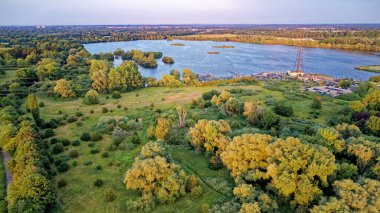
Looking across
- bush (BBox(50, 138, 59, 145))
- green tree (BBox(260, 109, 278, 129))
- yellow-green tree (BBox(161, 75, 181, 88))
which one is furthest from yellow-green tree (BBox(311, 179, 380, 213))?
yellow-green tree (BBox(161, 75, 181, 88))

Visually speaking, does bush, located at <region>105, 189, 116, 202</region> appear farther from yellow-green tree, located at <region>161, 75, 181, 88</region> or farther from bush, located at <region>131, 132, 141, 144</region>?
yellow-green tree, located at <region>161, 75, 181, 88</region>

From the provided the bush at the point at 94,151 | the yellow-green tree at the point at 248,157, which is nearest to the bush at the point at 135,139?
the bush at the point at 94,151

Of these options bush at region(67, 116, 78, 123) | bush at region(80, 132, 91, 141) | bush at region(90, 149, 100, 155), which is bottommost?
bush at region(90, 149, 100, 155)

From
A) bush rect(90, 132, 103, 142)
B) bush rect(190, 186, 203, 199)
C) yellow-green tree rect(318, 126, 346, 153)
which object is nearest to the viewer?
bush rect(190, 186, 203, 199)

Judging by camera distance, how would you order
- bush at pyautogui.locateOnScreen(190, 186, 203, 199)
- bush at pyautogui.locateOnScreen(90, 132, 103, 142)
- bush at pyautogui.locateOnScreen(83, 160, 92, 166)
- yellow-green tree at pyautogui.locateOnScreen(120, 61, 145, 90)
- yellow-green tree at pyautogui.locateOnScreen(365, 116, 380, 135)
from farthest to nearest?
yellow-green tree at pyautogui.locateOnScreen(120, 61, 145, 90)
bush at pyautogui.locateOnScreen(90, 132, 103, 142)
yellow-green tree at pyautogui.locateOnScreen(365, 116, 380, 135)
bush at pyautogui.locateOnScreen(83, 160, 92, 166)
bush at pyautogui.locateOnScreen(190, 186, 203, 199)

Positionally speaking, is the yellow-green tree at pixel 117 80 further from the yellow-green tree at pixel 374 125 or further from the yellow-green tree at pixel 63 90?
the yellow-green tree at pixel 374 125

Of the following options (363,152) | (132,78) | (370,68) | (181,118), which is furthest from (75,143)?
(370,68)

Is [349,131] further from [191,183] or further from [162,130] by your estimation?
[162,130]

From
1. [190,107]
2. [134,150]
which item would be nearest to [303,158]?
[134,150]
